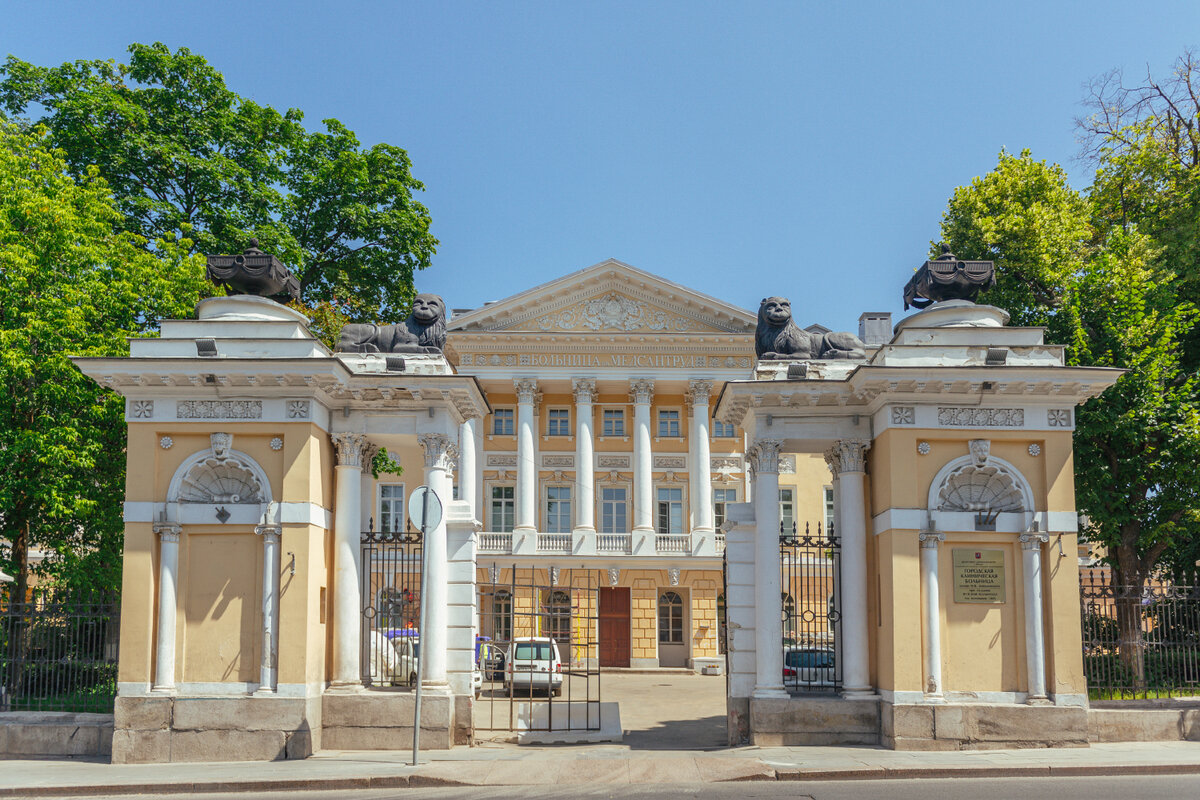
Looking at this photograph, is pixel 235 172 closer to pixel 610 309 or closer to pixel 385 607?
pixel 385 607

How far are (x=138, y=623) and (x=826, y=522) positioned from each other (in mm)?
31876

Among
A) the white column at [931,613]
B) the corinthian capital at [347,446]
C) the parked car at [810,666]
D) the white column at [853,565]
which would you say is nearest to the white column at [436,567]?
the corinthian capital at [347,446]

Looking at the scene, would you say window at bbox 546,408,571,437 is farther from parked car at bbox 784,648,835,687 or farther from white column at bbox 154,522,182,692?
white column at bbox 154,522,182,692

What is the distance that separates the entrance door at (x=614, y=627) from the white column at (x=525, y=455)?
385 centimetres

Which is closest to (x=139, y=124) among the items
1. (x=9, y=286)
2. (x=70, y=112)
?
(x=70, y=112)

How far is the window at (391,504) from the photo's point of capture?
3922 cm

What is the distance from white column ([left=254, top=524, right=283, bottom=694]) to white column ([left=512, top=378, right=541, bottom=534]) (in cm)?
2599

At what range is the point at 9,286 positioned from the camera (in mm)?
18078

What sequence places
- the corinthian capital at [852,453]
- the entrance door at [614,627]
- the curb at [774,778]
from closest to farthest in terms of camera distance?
the curb at [774,778] → the corinthian capital at [852,453] → the entrance door at [614,627]

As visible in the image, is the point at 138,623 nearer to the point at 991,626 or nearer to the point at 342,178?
the point at 991,626

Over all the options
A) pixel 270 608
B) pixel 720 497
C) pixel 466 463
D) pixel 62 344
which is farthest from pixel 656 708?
pixel 720 497

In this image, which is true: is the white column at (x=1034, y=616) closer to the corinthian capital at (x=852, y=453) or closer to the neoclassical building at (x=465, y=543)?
the neoclassical building at (x=465, y=543)

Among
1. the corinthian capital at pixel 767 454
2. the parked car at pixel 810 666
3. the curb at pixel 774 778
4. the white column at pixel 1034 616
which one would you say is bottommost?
the curb at pixel 774 778

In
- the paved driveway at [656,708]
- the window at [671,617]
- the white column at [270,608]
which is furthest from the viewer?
the window at [671,617]
